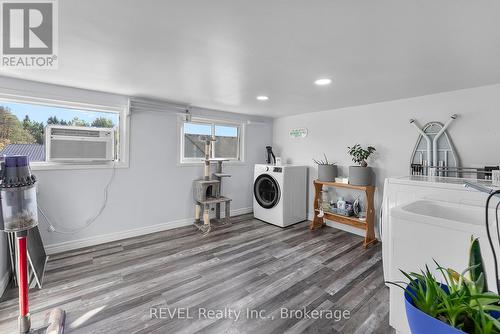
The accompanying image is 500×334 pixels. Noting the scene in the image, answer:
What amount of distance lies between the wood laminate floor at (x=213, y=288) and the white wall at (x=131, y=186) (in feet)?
0.99

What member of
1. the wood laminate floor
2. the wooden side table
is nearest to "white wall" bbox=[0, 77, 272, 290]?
the wood laminate floor

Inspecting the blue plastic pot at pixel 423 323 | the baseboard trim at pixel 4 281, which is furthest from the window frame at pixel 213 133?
the blue plastic pot at pixel 423 323

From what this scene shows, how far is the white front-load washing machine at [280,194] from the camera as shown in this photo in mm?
3701

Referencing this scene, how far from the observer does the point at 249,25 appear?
51.8 inches

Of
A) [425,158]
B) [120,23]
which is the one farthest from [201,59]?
[425,158]

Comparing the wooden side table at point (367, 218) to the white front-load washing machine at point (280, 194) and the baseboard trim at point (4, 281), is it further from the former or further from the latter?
the baseboard trim at point (4, 281)

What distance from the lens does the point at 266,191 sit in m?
4.05

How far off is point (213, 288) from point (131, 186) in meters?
1.94

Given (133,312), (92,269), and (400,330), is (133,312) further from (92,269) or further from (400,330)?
(400,330)

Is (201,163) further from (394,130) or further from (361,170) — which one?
(394,130)

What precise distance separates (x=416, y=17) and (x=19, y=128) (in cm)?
377

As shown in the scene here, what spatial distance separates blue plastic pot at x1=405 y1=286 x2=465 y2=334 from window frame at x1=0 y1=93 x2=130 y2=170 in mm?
3307

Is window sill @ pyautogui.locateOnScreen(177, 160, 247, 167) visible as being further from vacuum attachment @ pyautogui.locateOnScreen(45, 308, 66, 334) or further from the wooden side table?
vacuum attachment @ pyautogui.locateOnScreen(45, 308, 66, 334)

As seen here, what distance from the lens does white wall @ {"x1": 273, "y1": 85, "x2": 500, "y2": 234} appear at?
2.35 m
